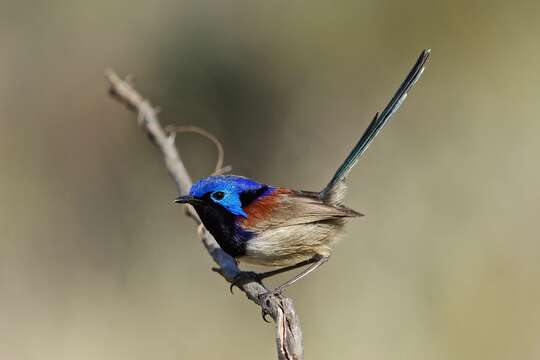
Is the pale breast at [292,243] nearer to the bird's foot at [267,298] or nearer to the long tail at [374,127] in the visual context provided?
the long tail at [374,127]

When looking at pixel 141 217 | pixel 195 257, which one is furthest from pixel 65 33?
pixel 195 257

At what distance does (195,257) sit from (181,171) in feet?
10.8

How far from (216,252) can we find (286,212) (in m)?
0.54

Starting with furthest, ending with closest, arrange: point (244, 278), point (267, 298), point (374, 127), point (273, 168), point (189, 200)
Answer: point (273, 168) → point (374, 127) → point (189, 200) → point (244, 278) → point (267, 298)

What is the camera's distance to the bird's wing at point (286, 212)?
4410 mm

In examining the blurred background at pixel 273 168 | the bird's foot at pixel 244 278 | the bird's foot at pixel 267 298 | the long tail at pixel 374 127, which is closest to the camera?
the bird's foot at pixel 267 298

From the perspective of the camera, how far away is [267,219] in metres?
4.43

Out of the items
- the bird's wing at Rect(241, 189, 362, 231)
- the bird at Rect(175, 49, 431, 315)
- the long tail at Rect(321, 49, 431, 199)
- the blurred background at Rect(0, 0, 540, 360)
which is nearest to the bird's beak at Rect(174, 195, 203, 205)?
the bird at Rect(175, 49, 431, 315)

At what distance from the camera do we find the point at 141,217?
8.07m

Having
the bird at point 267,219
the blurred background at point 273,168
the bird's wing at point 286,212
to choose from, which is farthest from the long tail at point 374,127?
the blurred background at point 273,168

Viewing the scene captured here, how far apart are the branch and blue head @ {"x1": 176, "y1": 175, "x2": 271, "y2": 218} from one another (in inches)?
12.3

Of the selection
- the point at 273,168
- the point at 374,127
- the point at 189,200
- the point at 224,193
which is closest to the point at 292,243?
the point at 224,193

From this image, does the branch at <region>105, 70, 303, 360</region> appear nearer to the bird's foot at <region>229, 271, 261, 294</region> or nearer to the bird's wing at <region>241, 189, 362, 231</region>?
the bird's foot at <region>229, 271, 261, 294</region>

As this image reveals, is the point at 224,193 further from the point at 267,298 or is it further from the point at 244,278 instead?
the point at 267,298
